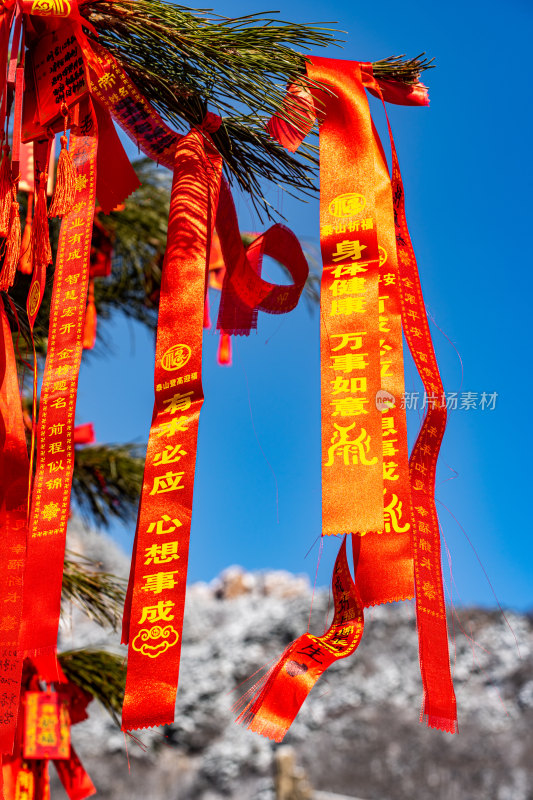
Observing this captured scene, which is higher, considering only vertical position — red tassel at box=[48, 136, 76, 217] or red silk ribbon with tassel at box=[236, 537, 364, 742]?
red tassel at box=[48, 136, 76, 217]

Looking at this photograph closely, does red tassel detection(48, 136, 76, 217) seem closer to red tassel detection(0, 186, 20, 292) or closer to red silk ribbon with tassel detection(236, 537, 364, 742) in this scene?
red tassel detection(0, 186, 20, 292)

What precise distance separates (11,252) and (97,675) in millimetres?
1073

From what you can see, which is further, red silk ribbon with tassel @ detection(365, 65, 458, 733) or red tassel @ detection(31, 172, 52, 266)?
red tassel @ detection(31, 172, 52, 266)

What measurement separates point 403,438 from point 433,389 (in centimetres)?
11

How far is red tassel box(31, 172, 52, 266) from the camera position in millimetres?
979

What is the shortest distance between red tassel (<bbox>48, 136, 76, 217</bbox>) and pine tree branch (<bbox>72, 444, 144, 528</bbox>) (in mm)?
1122

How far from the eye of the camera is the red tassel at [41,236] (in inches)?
38.5

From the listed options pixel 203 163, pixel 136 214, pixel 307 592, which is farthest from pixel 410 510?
→ pixel 307 592

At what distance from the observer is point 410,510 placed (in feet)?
2.81

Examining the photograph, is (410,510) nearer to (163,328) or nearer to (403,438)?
(403,438)

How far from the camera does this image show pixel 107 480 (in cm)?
209

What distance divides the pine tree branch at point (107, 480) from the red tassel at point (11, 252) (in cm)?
111

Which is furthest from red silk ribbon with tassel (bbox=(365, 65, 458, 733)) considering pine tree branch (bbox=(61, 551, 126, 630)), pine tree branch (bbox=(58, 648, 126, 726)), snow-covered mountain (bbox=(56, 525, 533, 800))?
snow-covered mountain (bbox=(56, 525, 533, 800))

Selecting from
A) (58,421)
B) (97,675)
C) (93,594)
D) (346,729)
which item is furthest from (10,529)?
(346,729)
